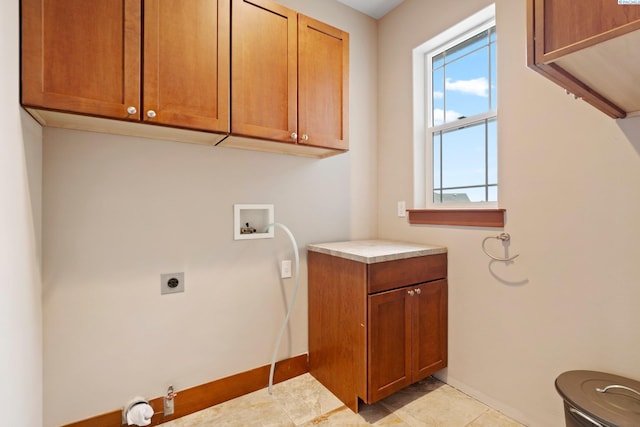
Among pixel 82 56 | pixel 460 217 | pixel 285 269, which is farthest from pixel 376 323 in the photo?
pixel 82 56

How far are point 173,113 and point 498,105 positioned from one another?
1.74m

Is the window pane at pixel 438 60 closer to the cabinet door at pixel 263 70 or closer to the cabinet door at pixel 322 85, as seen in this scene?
the cabinet door at pixel 322 85

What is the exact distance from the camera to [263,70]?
1.61 m


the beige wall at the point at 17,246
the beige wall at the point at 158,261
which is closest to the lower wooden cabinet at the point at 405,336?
the beige wall at the point at 158,261

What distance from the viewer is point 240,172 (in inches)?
74.7

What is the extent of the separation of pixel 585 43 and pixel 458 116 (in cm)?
134

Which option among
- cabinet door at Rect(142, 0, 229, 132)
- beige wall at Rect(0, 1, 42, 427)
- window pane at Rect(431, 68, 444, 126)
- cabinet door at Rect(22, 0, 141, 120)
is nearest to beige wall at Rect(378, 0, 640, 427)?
window pane at Rect(431, 68, 444, 126)

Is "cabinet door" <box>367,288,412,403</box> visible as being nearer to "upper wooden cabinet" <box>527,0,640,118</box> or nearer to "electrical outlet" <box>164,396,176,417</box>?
"electrical outlet" <box>164,396,176,417</box>

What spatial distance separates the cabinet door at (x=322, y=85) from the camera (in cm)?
175

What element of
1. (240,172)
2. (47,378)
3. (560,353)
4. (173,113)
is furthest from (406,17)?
(47,378)

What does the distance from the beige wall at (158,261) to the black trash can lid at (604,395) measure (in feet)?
4.82

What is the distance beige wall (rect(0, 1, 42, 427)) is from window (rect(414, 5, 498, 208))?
2.14 m

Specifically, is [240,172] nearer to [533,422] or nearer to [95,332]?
[95,332]

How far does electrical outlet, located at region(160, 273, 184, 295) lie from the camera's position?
1.67 meters
